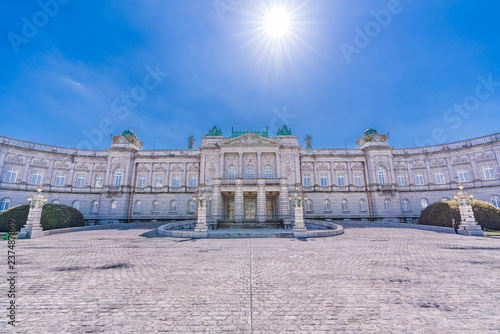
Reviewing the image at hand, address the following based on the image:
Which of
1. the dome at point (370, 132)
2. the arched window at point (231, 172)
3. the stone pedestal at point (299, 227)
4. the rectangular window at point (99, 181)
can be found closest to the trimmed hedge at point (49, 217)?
the rectangular window at point (99, 181)

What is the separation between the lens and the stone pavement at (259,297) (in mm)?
3766

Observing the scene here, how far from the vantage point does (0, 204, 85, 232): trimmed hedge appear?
21167 millimetres

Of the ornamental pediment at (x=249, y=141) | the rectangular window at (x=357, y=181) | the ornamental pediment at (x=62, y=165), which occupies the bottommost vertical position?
the rectangular window at (x=357, y=181)

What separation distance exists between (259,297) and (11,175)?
50.7m

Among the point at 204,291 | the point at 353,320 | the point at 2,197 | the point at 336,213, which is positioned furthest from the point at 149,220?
the point at 353,320

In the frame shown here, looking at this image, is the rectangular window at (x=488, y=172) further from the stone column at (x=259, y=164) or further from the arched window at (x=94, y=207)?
the arched window at (x=94, y=207)

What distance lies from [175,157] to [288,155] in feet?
73.1

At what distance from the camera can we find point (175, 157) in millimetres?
40750

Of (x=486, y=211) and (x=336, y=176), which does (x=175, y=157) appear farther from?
(x=486, y=211)

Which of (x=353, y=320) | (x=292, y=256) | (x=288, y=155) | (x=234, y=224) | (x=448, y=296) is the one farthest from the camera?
(x=288, y=155)

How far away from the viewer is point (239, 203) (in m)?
30.0

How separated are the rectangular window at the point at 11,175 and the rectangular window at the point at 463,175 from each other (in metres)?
77.4

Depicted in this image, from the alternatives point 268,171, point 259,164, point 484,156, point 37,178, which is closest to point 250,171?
point 259,164

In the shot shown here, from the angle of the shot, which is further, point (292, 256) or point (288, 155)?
point (288, 155)
